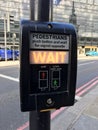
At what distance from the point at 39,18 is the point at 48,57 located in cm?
38

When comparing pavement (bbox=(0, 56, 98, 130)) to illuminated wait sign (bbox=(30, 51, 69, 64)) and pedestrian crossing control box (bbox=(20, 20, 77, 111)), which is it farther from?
illuminated wait sign (bbox=(30, 51, 69, 64))

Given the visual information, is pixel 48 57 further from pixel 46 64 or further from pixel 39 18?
pixel 39 18

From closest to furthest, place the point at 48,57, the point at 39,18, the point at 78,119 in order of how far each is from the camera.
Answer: the point at 48,57
the point at 39,18
the point at 78,119

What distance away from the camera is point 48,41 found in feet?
6.05

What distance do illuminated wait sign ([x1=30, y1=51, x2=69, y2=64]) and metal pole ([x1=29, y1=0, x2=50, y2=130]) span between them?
334 millimetres

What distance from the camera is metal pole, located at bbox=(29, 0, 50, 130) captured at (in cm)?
195

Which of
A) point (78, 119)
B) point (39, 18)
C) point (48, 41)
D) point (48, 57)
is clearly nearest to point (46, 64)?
point (48, 57)

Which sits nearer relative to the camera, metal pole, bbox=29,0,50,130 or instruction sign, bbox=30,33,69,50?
instruction sign, bbox=30,33,69,50

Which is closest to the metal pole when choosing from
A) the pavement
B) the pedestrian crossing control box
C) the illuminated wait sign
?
the pedestrian crossing control box

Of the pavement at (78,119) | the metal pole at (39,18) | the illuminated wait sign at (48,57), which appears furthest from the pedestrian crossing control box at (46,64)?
the pavement at (78,119)

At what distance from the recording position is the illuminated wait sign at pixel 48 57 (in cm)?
179

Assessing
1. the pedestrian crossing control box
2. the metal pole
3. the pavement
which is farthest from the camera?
the pavement

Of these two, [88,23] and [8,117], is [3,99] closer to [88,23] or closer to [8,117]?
[8,117]

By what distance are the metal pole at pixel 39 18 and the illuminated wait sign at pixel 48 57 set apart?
33 cm
